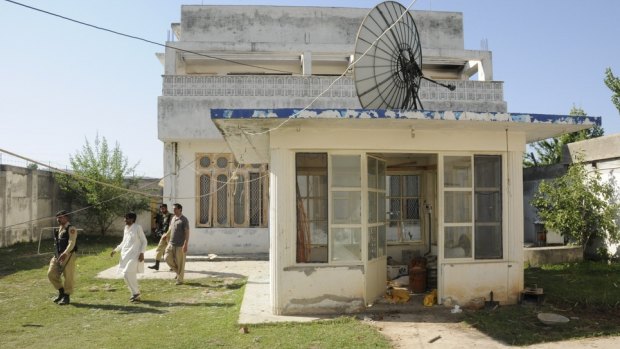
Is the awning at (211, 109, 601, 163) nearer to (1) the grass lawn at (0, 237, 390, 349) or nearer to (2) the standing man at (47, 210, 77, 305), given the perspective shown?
(1) the grass lawn at (0, 237, 390, 349)

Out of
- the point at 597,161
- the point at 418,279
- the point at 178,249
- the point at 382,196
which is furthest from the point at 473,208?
the point at 597,161

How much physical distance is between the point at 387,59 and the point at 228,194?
833 cm

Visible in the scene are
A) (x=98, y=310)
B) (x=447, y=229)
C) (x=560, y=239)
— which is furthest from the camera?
(x=560, y=239)

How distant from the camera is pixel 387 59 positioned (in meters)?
8.31

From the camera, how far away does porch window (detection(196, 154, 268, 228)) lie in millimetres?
15312

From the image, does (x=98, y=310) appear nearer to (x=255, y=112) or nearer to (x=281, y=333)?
(x=281, y=333)

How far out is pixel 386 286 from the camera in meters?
8.51

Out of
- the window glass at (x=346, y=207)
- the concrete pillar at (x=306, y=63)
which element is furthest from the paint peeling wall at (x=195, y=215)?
the window glass at (x=346, y=207)

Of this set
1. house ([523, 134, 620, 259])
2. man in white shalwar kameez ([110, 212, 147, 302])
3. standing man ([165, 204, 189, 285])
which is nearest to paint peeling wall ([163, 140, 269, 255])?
standing man ([165, 204, 189, 285])

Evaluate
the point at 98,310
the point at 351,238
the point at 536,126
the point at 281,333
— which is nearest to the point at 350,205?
the point at 351,238

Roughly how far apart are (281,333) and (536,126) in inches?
172

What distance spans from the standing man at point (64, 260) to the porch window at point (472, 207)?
5.93 m

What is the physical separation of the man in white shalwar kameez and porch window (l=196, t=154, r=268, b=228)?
6.07 m

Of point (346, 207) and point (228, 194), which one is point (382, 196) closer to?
point (346, 207)
